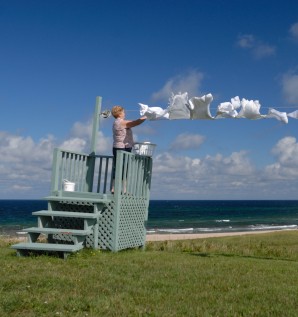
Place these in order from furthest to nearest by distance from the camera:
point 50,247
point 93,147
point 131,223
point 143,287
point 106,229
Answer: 1. point 93,147
2. point 131,223
3. point 106,229
4. point 50,247
5. point 143,287

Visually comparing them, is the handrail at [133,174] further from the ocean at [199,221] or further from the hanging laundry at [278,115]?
the ocean at [199,221]

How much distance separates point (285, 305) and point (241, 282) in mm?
1222

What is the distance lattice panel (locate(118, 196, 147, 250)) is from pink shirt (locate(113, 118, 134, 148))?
3.69ft

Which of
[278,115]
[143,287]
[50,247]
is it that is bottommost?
Result: [143,287]

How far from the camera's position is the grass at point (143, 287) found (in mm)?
4730

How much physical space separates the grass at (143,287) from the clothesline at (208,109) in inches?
107

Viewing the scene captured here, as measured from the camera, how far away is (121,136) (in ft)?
33.2

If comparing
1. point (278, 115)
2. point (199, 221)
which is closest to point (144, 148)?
point (278, 115)

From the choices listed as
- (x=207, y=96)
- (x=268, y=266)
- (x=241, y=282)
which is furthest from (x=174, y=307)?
(x=207, y=96)

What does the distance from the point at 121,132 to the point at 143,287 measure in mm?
4891

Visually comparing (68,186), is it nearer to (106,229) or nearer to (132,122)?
(106,229)

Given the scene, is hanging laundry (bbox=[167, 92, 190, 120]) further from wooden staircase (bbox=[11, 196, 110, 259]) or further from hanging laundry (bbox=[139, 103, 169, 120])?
wooden staircase (bbox=[11, 196, 110, 259])

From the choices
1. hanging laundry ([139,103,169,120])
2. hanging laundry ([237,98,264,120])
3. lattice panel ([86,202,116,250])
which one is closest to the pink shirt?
hanging laundry ([139,103,169,120])

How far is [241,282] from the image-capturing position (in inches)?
243
